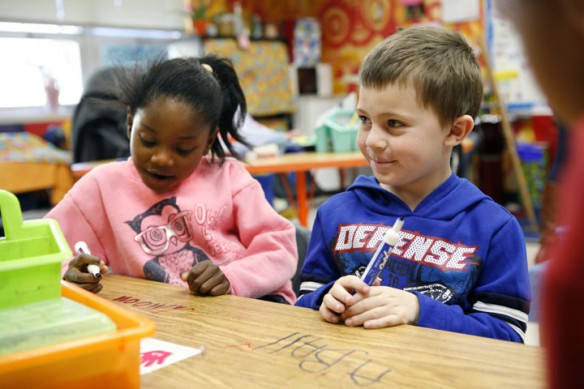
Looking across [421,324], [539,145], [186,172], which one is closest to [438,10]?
[539,145]

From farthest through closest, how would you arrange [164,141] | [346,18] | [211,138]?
[346,18]
[211,138]
[164,141]

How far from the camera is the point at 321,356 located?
2.24 ft

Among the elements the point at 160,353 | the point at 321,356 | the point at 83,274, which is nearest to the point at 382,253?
the point at 321,356

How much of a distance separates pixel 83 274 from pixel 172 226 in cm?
29

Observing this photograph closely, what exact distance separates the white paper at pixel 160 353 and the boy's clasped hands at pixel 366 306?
7.5 inches

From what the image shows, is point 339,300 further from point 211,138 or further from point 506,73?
point 506,73

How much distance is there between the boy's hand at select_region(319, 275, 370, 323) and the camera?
819 millimetres

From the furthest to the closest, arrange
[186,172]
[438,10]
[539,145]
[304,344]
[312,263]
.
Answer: [438,10] < [539,145] < [186,172] < [312,263] < [304,344]

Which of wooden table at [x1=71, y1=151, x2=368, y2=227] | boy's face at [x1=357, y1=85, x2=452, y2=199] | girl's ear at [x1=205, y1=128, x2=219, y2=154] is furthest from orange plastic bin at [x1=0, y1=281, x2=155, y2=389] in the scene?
wooden table at [x1=71, y1=151, x2=368, y2=227]

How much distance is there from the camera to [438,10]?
20.3 feet

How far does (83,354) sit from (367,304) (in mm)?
393

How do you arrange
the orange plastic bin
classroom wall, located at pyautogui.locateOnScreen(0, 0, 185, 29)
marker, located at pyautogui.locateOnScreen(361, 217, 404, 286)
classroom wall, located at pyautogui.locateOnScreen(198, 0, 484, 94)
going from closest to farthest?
the orange plastic bin < marker, located at pyautogui.locateOnScreen(361, 217, 404, 286) < classroom wall, located at pyautogui.locateOnScreen(0, 0, 185, 29) < classroom wall, located at pyautogui.locateOnScreen(198, 0, 484, 94)

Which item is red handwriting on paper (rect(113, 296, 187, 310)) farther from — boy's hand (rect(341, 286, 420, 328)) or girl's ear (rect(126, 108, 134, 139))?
girl's ear (rect(126, 108, 134, 139))

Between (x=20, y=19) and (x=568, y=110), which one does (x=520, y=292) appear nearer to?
(x=568, y=110)
